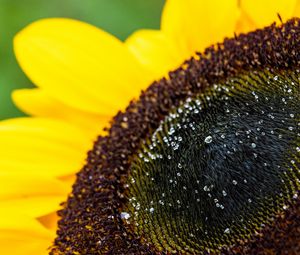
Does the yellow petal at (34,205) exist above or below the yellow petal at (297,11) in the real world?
below

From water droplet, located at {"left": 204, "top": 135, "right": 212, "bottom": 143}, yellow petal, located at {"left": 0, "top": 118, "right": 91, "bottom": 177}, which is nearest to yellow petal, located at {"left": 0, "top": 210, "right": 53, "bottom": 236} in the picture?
yellow petal, located at {"left": 0, "top": 118, "right": 91, "bottom": 177}

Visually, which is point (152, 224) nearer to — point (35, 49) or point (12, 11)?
point (35, 49)

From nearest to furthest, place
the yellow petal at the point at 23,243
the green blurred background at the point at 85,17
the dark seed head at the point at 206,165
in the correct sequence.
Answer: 1. the dark seed head at the point at 206,165
2. the yellow petal at the point at 23,243
3. the green blurred background at the point at 85,17

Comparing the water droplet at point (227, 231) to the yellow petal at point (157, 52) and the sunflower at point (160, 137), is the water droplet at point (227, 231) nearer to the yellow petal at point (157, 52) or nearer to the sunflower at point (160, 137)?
the sunflower at point (160, 137)

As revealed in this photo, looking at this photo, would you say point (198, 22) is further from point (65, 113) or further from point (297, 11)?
point (65, 113)

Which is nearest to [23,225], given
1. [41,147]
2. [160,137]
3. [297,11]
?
[41,147]

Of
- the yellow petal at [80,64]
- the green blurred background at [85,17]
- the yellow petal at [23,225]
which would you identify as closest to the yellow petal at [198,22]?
the yellow petal at [80,64]

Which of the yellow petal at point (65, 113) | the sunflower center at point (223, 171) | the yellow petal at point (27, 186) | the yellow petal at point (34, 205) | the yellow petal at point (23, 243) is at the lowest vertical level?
the sunflower center at point (223, 171)

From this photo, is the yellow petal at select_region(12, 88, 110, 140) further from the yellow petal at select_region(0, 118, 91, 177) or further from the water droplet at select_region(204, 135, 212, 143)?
the water droplet at select_region(204, 135, 212, 143)
